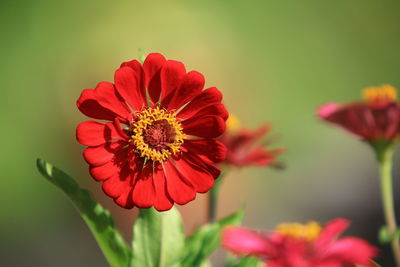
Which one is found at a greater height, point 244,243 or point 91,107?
point 91,107

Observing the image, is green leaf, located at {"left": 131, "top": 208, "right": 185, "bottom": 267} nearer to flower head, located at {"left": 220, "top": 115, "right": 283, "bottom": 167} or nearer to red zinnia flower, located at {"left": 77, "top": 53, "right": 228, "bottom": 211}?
red zinnia flower, located at {"left": 77, "top": 53, "right": 228, "bottom": 211}

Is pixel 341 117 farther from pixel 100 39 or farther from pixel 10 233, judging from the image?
pixel 100 39

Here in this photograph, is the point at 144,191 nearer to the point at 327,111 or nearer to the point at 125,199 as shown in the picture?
the point at 125,199

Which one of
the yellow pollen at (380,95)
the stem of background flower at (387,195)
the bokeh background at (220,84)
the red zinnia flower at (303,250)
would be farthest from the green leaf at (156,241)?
the bokeh background at (220,84)

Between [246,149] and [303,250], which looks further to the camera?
[246,149]

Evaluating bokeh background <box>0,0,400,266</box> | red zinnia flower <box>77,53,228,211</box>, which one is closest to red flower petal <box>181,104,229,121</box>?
red zinnia flower <box>77,53,228,211</box>

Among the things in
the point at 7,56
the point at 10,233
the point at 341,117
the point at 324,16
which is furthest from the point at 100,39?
the point at 341,117

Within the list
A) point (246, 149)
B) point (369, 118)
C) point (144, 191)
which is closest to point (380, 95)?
point (369, 118)
